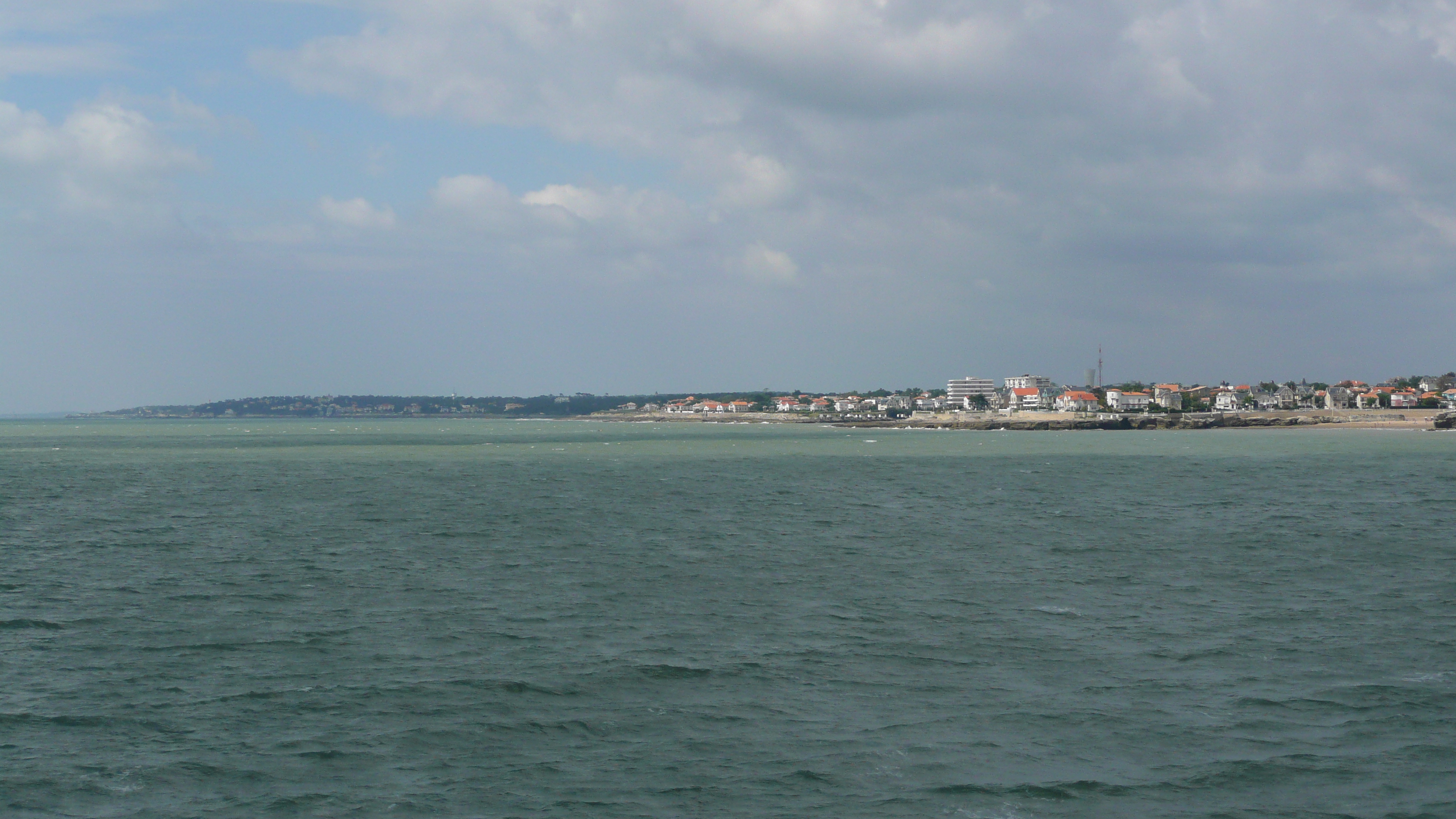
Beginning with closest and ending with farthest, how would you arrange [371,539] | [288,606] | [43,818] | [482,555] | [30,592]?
1. [43,818]
2. [288,606]
3. [30,592]
4. [482,555]
5. [371,539]

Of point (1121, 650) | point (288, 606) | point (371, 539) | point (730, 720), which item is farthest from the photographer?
point (371, 539)

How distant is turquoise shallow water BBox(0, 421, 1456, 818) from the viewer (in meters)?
12.7

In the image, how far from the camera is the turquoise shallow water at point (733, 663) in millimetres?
12711

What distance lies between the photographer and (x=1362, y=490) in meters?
50.1

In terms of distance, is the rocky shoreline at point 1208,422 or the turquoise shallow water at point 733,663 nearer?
the turquoise shallow water at point 733,663

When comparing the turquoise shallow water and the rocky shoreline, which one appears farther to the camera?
the rocky shoreline

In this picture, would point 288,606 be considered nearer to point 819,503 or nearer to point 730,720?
point 730,720

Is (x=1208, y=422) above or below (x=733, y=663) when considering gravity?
above

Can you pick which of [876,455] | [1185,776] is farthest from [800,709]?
[876,455]

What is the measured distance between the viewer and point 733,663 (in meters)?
18.2

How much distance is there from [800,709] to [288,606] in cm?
1368

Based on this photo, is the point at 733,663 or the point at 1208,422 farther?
the point at 1208,422

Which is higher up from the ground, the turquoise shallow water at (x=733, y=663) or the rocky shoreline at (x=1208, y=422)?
the rocky shoreline at (x=1208, y=422)

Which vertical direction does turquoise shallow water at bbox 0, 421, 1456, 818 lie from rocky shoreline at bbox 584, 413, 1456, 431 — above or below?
below
